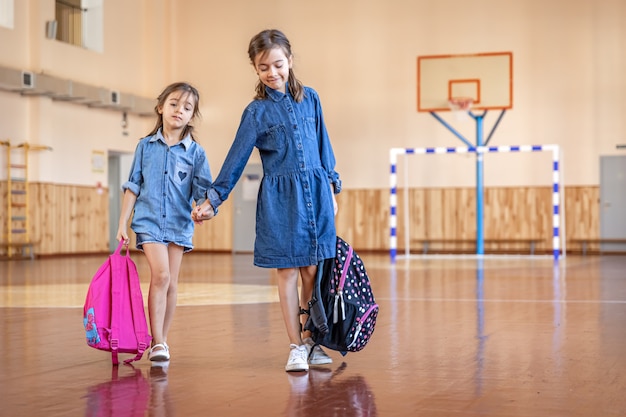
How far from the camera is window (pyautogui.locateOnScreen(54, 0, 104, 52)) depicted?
18719 millimetres

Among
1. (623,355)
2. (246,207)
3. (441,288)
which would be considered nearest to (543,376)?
(623,355)

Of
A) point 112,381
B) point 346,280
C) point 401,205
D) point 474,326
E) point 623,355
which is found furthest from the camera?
point 401,205

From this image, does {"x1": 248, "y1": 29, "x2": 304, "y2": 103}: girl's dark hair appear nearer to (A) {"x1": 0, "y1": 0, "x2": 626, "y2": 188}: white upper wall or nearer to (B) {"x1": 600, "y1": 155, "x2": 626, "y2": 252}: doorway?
(A) {"x1": 0, "y1": 0, "x2": 626, "y2": 188}: white upper wall

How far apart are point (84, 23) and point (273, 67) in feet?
53.3

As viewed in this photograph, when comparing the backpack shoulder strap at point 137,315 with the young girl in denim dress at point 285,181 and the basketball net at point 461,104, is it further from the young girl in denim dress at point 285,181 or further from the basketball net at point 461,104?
the basketball net at point 461,104

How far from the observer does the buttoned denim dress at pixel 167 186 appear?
13.8 feet

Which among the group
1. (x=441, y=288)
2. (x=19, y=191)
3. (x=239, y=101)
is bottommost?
(x=441, y=288)

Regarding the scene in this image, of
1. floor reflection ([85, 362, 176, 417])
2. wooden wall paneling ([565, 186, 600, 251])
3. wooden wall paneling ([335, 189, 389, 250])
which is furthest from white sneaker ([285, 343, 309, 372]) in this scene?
wooden wall paneling ([335, 189, 389, 250])

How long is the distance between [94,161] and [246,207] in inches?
151

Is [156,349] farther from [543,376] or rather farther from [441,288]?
[441,288]

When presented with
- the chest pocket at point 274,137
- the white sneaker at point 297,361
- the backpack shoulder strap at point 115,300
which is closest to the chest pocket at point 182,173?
the backpack shoulder strap at point 115,300

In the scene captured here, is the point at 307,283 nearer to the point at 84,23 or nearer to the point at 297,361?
the point at 297,361

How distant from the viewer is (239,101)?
21.3 m

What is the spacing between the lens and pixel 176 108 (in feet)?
14.0
